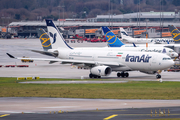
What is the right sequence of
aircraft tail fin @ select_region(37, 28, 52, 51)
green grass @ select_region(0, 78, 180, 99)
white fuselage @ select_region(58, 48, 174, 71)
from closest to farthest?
1. green grass @ select_region(0, 78, 180, 99)
2. white fuselage @ select_region(58, 48, 174, 71)
3. aircraft tail fin @ select_region(37, 28, 52, 51)

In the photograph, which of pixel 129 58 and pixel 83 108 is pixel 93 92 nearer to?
pixel 83 108

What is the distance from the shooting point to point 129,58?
52312mm

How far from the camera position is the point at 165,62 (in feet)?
164

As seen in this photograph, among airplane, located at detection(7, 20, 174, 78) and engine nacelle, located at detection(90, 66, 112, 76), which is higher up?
airplane, located at detection(7, 20, 174, 78)

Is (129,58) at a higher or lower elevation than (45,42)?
lower

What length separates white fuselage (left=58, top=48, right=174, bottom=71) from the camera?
165 feet

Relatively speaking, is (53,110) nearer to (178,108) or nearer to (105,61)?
(178,108)

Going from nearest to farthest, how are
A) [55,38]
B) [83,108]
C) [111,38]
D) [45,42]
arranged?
[83,108], [55,38], [45,42], [111,38]

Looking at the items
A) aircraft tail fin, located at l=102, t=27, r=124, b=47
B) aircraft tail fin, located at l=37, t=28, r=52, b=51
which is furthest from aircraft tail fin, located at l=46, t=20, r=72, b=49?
aircraft tail fin, located at l=102, t=27, r=124, b=47

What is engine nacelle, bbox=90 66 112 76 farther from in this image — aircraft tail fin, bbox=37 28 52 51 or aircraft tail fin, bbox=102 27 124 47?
aircraft tail fin, bbox=102 27 124 47

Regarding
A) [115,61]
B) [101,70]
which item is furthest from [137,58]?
[101,70]

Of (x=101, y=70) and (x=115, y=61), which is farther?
(x=115, y=61)

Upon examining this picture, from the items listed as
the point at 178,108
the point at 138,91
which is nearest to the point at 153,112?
the point at 178,108

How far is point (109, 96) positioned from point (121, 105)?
5150 mm
